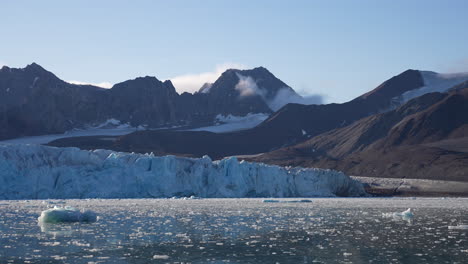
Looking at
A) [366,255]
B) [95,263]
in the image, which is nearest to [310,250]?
[366,255]

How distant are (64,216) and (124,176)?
2799cm

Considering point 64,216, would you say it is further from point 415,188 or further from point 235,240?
point 415,188

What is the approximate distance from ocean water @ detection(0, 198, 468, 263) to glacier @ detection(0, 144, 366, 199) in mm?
22198

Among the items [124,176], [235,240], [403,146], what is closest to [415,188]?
[403,146]

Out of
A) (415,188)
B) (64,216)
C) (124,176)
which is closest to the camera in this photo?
(64,216)

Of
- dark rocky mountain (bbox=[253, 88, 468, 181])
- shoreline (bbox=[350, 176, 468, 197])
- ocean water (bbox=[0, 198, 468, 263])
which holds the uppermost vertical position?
dark rocky mountain (bbox=[253, 88, 468, 181])

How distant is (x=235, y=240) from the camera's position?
81.3 ft

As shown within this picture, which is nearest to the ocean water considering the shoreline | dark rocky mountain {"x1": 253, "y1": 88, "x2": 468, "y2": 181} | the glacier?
the glacier

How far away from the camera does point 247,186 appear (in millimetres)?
65375

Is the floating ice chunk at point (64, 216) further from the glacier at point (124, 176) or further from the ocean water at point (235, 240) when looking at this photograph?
the glacier at point (124, 176)

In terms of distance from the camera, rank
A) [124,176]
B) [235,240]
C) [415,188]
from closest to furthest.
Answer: [235,240]
[124,176]
[415,188]

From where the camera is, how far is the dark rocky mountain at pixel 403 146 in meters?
127

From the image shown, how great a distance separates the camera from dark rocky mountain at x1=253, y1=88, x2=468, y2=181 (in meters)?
127

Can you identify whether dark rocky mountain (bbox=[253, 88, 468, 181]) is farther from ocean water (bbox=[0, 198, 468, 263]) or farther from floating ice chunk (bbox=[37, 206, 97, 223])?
floating ice chunk (bbox=[37, 206, 97, 223])
